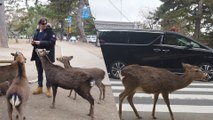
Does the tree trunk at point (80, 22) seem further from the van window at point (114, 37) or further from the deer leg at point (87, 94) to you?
the deer leg at point (87, 94)

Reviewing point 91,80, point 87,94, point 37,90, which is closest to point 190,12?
point 91,80

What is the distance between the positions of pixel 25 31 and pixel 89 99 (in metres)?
0.78

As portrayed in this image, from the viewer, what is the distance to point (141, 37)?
1496 mm

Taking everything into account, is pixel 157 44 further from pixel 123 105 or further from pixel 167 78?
pixel 123 105

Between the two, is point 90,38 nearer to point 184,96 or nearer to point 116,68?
point 116,68

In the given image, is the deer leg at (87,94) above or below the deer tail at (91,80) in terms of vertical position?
below

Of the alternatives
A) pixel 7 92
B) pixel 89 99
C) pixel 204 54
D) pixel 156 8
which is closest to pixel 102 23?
pixel 156 8

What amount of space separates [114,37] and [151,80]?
21.4 inches

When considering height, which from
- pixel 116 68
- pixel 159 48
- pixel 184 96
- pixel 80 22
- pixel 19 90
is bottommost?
pixel 19 90

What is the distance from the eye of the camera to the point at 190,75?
1.76m

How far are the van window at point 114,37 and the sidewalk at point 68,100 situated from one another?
14 cm

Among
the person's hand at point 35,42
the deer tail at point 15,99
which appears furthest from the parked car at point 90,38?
the deer tail at point 15,99

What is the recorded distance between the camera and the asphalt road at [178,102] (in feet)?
6.79

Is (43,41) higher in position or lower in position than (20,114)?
higher
